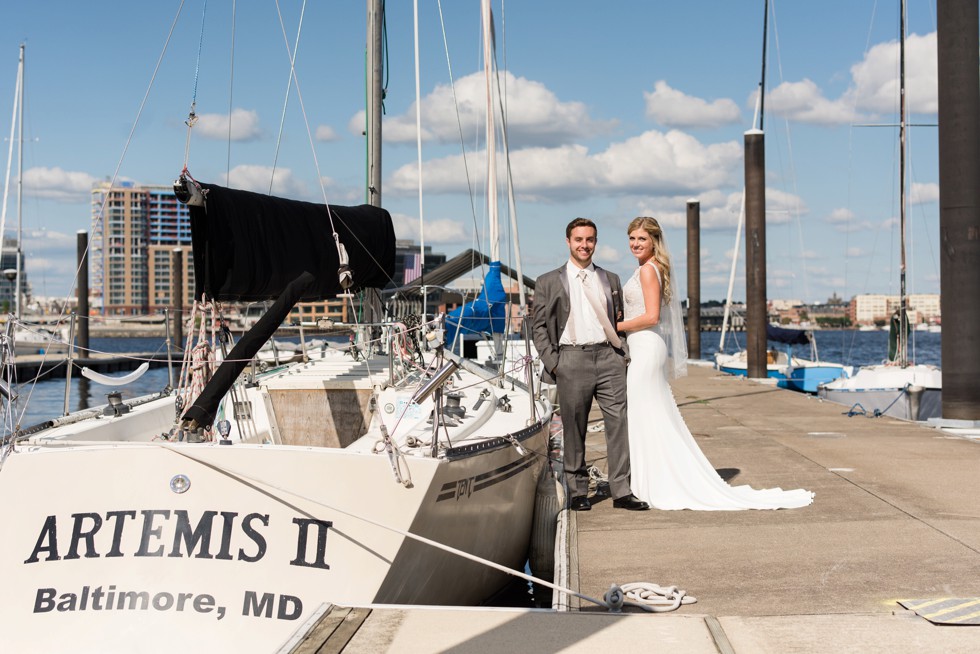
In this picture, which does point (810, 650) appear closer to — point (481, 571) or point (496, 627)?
point (496, 627)

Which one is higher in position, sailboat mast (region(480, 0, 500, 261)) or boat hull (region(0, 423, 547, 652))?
sailboat mast (region(480, 0, 500, 261))

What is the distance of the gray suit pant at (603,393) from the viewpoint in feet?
21.9

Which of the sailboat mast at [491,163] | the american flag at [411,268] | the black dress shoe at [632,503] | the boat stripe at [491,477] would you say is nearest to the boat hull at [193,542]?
the boat stripe at [491,477]

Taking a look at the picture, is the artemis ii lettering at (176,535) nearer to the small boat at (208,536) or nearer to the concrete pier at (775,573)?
the small boat at (208,536)

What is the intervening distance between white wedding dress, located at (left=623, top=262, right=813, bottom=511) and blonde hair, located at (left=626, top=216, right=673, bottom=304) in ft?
0.24

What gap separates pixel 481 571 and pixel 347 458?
1.66 meters

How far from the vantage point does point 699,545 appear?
5.67m

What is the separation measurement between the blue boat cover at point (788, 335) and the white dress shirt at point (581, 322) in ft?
84.6

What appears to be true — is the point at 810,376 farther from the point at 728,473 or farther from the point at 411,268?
the point at 728,473

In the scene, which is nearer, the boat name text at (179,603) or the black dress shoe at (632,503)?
the boat name text at (179,603)

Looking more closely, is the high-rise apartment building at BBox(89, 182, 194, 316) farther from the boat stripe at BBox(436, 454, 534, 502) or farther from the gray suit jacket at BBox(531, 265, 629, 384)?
the boat stripe at BBox(436, 454, 534, 502)

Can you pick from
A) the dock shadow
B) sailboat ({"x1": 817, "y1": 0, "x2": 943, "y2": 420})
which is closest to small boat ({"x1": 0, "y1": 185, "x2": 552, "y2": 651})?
the dock shadow

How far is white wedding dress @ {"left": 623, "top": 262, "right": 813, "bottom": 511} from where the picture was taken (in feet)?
22.1

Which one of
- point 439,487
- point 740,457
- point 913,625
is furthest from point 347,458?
point 740,457
